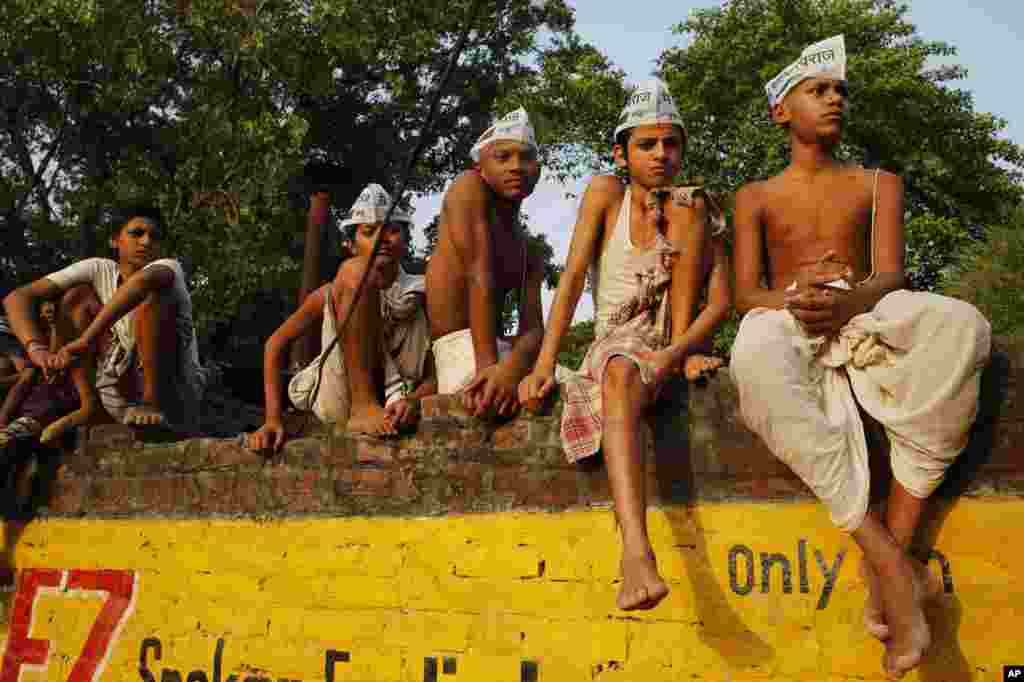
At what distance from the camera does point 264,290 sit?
43.7 ft

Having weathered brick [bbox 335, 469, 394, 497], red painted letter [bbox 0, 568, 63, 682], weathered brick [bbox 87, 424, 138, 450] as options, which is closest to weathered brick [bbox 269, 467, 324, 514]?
weathered brick [bbox 335, 469, 394, 497]

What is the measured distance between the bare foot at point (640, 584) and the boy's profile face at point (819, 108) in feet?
5.07

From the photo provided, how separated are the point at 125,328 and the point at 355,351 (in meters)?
1.56

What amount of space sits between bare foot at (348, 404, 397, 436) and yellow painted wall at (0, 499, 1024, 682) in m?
0.34

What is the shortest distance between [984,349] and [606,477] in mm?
1270

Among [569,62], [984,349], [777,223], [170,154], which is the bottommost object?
[984,349]

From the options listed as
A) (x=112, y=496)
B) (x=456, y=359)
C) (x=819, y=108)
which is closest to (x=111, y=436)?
(x=112, y=496)

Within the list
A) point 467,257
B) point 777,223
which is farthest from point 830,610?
point 467,257

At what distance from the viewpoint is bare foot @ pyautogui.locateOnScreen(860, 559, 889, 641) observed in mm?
2855

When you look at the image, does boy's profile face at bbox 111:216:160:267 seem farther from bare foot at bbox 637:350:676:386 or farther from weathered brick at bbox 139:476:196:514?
bare foot at bbox 637:350:676:386

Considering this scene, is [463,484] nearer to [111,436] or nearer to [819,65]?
[819,65]

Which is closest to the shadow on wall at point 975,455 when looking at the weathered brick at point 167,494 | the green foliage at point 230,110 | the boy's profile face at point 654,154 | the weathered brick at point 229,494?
the boy's profile face at point 654,154

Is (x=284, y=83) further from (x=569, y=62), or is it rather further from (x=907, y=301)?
(x=907, y=301)

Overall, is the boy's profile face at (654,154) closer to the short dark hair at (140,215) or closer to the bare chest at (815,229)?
the bare chest at (815,229)
